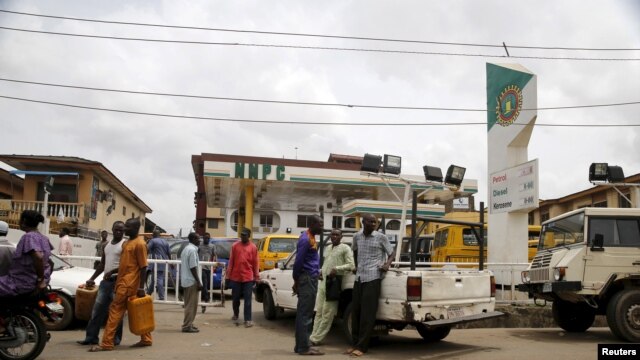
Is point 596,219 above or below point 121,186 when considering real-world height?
below

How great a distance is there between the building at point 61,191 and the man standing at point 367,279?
1918cm

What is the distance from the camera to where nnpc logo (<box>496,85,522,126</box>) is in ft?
47.1

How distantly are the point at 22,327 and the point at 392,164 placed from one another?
21.8ft

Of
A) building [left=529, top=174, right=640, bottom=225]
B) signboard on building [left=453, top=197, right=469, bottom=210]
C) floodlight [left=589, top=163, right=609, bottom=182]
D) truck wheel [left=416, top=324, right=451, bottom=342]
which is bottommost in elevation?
truck wheel [left=416, top=324, right=451, bottom=342]

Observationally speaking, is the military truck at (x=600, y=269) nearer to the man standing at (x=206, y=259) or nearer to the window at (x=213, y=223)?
the man standing at (x=206, y=259)

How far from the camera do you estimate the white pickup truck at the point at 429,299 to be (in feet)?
24.7

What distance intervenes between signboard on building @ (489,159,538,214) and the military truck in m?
3.34

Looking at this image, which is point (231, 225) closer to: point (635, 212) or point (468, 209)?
point (468, 209)

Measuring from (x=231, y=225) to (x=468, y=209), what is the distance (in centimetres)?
2131

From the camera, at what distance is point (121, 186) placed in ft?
116

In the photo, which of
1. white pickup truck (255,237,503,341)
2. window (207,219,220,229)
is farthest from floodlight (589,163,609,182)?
window (207,219,220,229)

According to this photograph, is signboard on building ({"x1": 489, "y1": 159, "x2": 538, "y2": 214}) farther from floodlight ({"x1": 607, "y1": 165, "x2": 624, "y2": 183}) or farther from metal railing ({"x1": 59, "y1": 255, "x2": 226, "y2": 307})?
metal railing ({"x1": 59, "y1": 255, "x2": 226, "y2": 307})

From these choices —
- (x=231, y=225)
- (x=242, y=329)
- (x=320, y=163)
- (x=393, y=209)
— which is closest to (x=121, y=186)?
(x=231, y=225)

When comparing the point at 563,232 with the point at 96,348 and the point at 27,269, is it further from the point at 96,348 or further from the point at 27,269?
the point at 27,269
